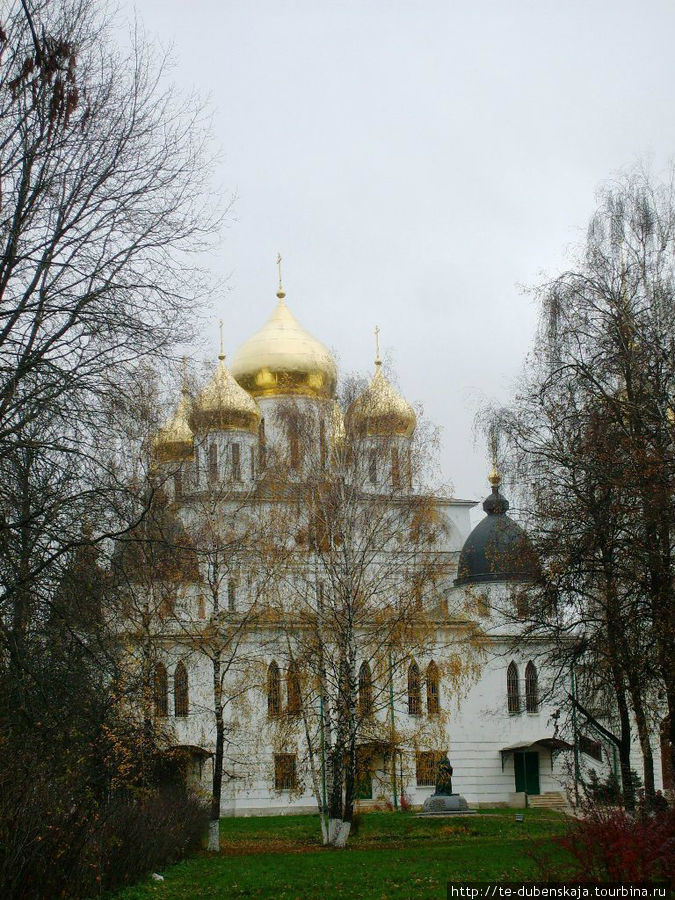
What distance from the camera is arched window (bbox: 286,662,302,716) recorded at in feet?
75.9

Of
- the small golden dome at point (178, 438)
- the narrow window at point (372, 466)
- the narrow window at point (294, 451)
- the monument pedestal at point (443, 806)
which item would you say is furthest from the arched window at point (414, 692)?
the small golden dome at point (178, 438)

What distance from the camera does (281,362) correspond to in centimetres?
3650

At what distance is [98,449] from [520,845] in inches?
424

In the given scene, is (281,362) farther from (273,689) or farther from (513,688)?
(273,689)

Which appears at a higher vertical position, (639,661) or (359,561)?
(359,561)

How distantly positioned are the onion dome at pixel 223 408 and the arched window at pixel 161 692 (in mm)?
4924

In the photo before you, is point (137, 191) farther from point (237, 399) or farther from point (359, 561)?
point (237, 399)

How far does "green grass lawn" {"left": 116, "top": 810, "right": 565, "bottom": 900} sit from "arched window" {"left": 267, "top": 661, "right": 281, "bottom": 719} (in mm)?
2550

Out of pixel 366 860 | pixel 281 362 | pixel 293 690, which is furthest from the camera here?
pixel 281 362

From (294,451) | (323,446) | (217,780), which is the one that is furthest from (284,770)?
(323,446)

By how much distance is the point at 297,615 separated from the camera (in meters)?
23.5

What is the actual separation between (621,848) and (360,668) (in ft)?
49.5

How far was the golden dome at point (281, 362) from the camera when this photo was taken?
36.2m

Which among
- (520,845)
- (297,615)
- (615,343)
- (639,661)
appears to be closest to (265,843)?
(297,615)
